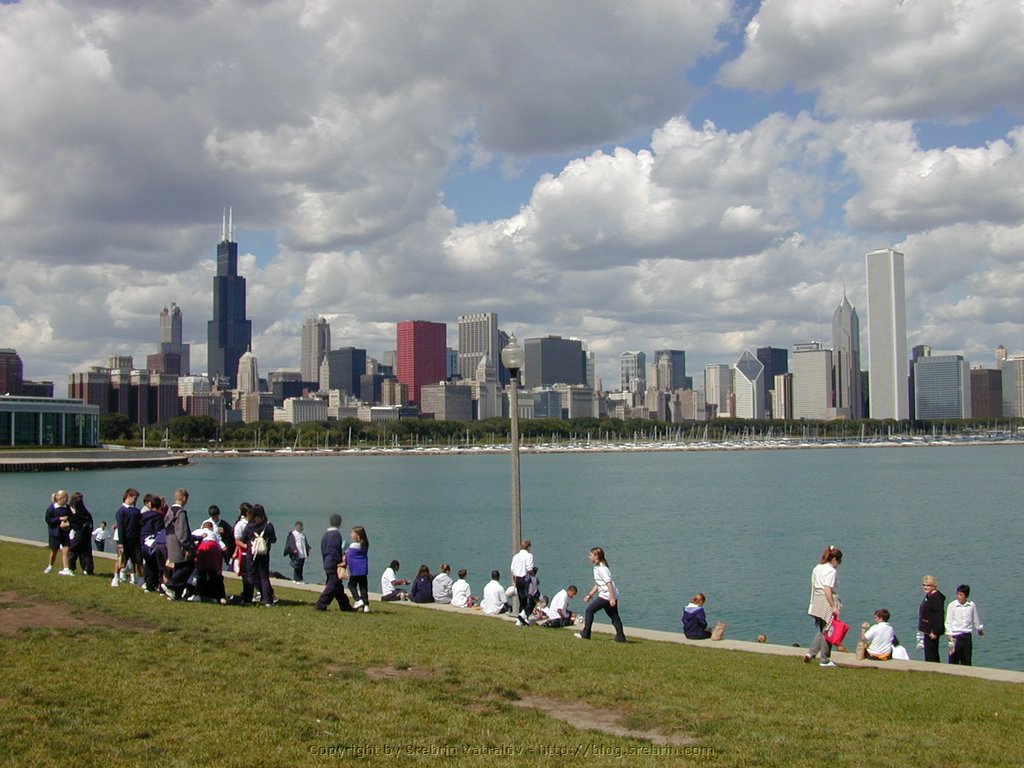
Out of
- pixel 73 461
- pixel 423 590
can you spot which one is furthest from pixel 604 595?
pixel 73 461

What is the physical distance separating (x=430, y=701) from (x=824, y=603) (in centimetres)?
692

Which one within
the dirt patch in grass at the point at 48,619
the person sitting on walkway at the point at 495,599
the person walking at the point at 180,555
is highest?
the person walking at the point at 180,555

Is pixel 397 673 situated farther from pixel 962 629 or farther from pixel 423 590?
pixel 423 590

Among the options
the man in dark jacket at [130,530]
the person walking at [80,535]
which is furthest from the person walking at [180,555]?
the person walking at [80,535]

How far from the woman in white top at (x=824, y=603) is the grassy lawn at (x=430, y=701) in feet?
1.58

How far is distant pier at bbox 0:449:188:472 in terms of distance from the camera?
145750mm

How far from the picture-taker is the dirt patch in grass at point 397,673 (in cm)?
1217

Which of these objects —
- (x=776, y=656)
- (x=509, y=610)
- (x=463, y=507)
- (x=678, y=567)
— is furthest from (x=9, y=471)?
(x=776, y=656)

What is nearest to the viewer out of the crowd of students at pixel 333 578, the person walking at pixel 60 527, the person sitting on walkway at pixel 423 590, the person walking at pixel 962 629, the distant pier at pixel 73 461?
the crowd of students at pixel 333 578

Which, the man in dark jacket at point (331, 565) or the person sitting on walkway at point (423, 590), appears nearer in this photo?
the man in dark jacket at point (331, 565)

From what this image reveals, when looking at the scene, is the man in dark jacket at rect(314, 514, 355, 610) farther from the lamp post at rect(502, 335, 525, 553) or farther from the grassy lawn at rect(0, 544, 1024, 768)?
the lamp post at rect(502, 335, 525, 553)

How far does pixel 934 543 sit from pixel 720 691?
4468 cm

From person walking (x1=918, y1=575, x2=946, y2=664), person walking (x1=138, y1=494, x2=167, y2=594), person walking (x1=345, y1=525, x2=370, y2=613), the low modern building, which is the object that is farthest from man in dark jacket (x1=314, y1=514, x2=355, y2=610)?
the low modern building

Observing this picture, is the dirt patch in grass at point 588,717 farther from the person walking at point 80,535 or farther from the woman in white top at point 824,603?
the person walking at point 80,535
